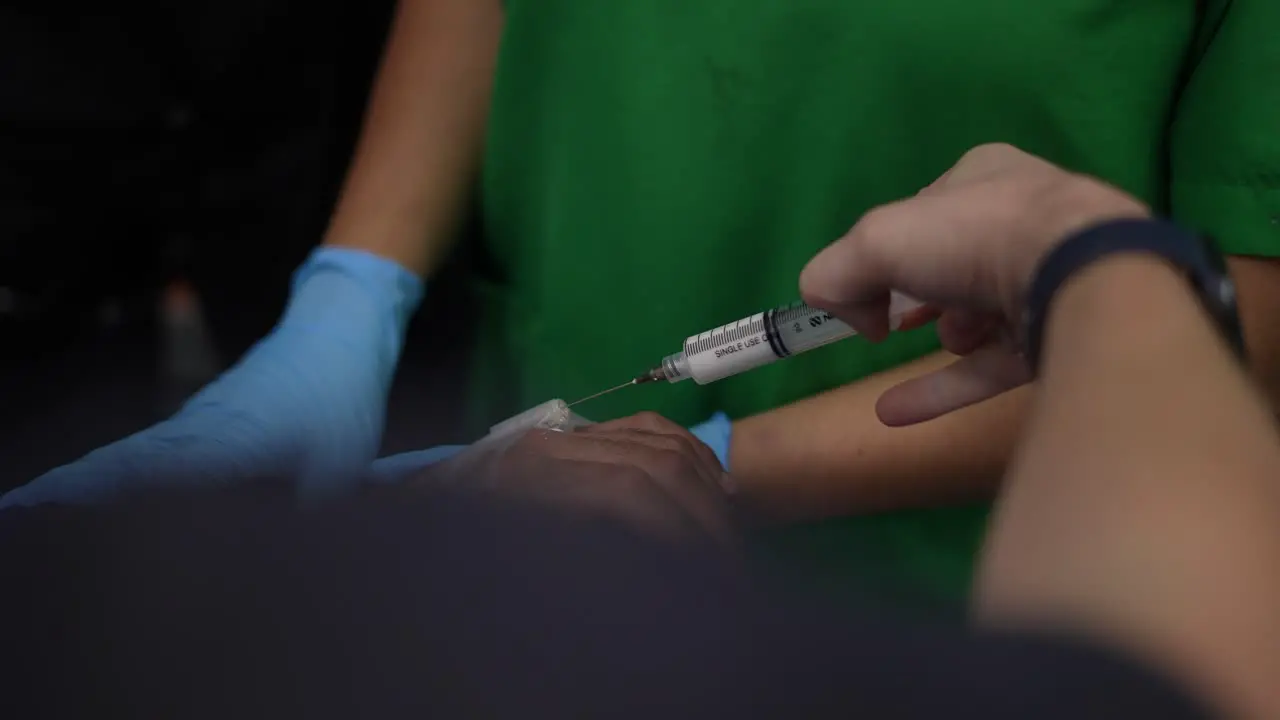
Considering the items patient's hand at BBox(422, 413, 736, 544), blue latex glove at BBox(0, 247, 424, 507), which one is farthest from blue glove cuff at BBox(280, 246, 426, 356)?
patient's hand at BBox(422, 413, 736, 544)

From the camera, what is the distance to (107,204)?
3.60 feet

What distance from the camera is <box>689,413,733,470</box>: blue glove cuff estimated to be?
2.25 ft

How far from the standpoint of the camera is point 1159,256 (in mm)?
302

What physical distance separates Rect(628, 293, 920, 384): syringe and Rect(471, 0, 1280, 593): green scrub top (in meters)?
0.10

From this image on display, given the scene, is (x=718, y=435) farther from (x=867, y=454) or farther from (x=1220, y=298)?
(x=1220, y=298)

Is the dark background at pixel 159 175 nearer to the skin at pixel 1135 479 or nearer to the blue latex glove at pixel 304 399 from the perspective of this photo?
the blue latex glove at pixel 304 399

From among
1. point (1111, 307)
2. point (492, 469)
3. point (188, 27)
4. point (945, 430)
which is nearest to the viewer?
point (1111, 307)

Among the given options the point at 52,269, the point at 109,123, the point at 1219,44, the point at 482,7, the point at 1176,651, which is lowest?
the point at 1176,651

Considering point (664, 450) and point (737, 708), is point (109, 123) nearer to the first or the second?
point (664, 450)

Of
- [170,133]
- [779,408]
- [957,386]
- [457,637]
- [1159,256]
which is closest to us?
[457,637]

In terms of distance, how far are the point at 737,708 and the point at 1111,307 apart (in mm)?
198

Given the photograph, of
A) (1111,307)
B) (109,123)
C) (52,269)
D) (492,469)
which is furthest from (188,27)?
(1111,307)

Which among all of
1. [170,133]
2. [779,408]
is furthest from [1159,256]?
[170,133]

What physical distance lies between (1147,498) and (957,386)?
8.5 inches
